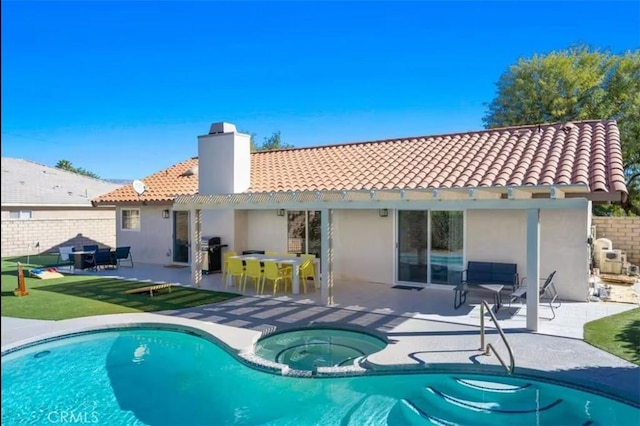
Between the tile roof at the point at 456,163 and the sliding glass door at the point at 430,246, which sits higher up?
the tile roof at the point at 456,163

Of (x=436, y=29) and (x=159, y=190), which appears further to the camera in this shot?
(x=159, y=190)

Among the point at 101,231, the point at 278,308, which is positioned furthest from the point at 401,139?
the point at 101,231

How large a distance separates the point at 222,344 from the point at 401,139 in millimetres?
14140

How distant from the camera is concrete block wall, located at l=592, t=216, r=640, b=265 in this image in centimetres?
1942

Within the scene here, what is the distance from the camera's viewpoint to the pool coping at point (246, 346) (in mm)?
7846

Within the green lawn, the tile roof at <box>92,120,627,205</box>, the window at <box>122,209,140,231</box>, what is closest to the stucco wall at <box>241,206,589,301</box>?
the tile roof at <box>92,120,627,205</box>

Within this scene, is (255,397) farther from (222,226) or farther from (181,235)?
(181,235)

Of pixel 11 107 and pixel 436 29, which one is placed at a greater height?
pixel 436 29

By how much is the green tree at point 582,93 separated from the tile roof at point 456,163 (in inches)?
691

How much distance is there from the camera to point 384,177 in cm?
1659

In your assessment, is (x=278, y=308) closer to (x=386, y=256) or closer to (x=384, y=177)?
(x=386, y=256)

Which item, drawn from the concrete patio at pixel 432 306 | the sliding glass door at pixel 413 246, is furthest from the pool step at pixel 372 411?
the sliding glass door at pixel 413 246

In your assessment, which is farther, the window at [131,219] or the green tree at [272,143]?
the green tree at [272,143]

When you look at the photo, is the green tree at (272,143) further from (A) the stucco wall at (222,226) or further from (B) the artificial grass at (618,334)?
(B) the artificial grass at (618,334)
